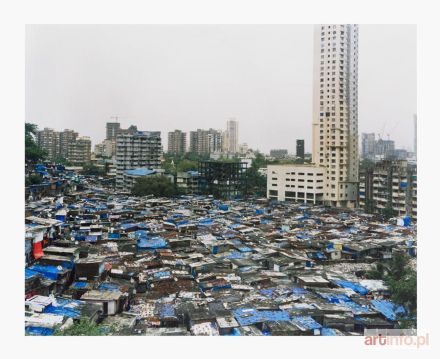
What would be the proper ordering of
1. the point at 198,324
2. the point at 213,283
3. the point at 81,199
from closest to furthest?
the point at 198,324
the point at 213,283
the point at 81,199

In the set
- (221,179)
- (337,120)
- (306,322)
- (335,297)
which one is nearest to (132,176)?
(221,179)

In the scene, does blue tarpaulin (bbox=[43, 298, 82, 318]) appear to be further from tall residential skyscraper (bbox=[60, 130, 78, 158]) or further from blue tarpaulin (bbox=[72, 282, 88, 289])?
tall residential skyscraper (bbox=[60, 130, 78, 158])

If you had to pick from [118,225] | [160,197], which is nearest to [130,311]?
[118,225]

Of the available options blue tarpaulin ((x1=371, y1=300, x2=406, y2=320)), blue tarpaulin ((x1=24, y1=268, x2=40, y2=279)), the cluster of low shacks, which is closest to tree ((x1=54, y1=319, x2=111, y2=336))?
the cluster of low shacks

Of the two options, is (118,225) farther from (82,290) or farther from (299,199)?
(299,199)

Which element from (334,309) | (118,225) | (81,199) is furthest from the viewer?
(81,199)

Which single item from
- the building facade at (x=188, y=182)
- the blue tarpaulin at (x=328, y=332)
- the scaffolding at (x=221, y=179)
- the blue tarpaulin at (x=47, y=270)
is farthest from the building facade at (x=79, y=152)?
the blue tarpaulin at (x=328, y=332)

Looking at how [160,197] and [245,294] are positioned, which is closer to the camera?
[245,294]
